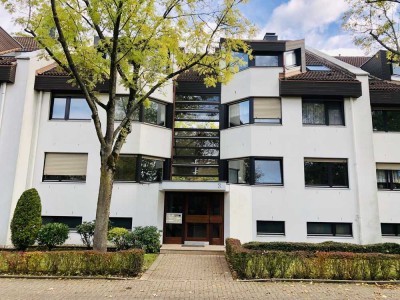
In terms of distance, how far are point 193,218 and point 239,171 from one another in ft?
11.2

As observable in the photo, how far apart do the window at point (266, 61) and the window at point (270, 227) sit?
8.46 meters

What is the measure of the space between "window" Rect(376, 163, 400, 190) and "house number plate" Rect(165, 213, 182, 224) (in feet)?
34.5

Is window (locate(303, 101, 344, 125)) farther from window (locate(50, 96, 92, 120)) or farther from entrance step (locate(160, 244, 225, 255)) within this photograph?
window (locate(50, 96, 92, 120))

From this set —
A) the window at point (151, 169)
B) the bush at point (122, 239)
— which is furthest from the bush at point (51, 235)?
the window at point (151, 169)

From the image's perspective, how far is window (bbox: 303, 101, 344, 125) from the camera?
16938mm

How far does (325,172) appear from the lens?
1638 cm

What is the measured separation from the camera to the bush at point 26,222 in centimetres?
1286

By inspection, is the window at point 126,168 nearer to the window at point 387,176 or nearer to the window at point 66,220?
the window at point 66,220

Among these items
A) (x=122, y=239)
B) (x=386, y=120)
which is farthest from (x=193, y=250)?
(x=386, y=120)

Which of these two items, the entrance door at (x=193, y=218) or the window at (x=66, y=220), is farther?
the window at (x=66, y=220)

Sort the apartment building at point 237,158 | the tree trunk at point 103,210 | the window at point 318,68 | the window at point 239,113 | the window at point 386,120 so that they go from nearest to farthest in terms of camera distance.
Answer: the tree trunk at point 103,210
the apartment building at point 237,158
the window at point 239,113
the window at point 386,120
the window at point 318,68

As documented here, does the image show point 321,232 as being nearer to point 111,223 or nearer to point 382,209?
point 382,209

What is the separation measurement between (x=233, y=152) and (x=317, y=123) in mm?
4691

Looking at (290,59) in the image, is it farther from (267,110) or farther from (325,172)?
(325,172)
